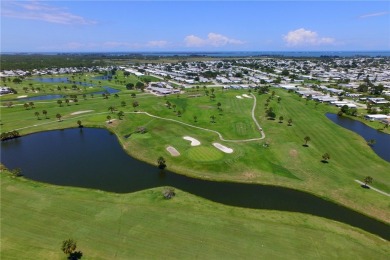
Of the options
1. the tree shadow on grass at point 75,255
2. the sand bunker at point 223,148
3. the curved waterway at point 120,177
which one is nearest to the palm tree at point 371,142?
the curved waterway at point 120,177

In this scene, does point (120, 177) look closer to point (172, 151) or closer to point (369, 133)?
point (172, 151)

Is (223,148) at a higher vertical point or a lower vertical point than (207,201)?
higher

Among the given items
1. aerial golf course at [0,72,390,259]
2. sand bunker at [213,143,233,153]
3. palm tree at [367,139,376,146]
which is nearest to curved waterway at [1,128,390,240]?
aerial golf course at [0,72,390,259]

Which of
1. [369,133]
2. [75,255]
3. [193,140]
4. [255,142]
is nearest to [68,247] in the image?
[75,255]

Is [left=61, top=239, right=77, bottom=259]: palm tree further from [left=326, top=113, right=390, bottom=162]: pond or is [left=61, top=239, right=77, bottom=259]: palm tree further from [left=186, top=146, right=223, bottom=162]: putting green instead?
[left=326, top=113, right=390, bottom=162]: pond

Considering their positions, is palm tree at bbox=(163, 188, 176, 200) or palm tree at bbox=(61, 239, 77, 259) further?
palm tree at bbox=(163, 188, 176, 200)

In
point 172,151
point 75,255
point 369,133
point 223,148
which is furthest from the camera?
point 369,133

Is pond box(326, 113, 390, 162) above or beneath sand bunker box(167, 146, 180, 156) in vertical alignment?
beneath
